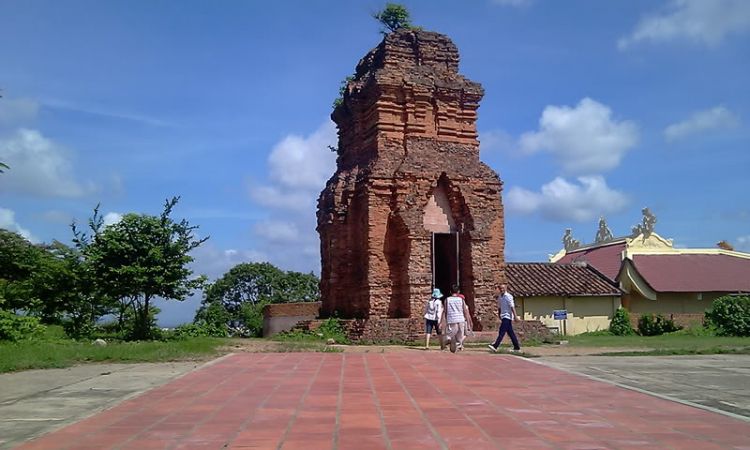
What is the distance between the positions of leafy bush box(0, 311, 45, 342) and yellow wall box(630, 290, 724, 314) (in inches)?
832

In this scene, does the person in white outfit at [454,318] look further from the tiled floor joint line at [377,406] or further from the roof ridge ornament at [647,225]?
the roof ridge ornament at [647,225]

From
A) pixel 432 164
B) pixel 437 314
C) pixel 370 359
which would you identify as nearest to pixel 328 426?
pixel 370 359

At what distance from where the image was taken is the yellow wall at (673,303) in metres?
26.2

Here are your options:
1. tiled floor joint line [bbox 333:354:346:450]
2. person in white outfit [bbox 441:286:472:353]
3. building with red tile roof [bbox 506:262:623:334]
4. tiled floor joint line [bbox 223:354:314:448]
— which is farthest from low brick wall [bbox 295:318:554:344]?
tiled floor joint line [bbox 333:354:346:450]

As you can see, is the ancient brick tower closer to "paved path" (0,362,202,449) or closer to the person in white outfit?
the person in white outfit

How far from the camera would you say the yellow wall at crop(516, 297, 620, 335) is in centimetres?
2323

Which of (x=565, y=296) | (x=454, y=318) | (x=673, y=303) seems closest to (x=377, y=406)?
(x=454, y=318)

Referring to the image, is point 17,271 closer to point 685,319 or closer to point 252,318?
point 252,318

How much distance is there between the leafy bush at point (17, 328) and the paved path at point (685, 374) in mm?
11260

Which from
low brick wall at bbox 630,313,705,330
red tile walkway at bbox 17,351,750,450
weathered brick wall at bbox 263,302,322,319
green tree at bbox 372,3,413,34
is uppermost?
green tree at bbox 372,3,413,34

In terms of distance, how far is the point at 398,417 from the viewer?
18.5ft

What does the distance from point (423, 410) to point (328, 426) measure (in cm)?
104

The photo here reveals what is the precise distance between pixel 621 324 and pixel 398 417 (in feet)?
65.2

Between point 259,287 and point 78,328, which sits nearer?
point 78,328
